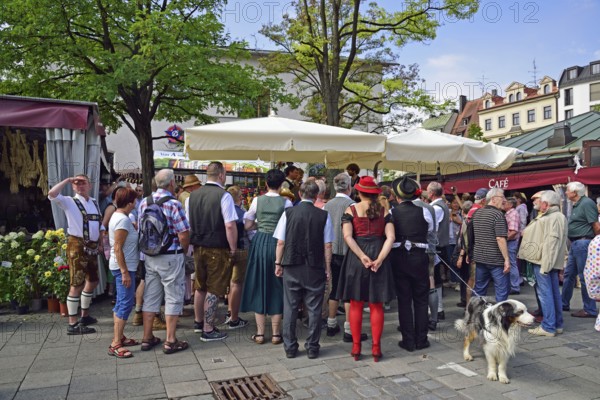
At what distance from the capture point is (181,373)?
4180 millimetres

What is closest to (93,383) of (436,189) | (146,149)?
(436,189)

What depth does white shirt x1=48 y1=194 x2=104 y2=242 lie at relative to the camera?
546 cm

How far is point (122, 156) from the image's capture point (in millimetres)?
25672

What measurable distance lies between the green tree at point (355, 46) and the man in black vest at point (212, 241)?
376 inches

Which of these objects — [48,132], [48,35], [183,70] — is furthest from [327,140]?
[48,35]

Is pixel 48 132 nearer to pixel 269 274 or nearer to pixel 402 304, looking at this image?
pixel 269 274

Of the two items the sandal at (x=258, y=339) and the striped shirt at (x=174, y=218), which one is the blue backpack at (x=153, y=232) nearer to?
the striped shirt at (x=174, y=218)

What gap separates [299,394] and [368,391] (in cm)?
60

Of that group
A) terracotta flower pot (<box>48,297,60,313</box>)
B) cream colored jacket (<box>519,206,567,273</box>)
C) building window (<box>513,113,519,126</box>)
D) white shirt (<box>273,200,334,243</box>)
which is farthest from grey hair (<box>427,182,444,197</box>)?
building window (<box>513,113,519,126</box>)

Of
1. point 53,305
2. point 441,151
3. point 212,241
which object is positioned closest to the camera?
point 212,241

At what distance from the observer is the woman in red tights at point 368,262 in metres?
4.53

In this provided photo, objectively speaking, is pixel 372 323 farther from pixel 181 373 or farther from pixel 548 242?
pixel 548 242

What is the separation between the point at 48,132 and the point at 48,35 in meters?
6.85

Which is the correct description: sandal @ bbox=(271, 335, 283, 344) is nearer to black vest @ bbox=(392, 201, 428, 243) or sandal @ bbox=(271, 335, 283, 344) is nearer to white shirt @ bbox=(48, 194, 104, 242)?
black vest @ bbox=(392, 201, 428, 243)
